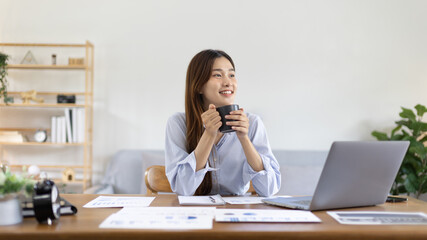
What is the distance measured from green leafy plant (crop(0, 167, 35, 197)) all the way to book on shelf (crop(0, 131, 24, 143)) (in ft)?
7.83

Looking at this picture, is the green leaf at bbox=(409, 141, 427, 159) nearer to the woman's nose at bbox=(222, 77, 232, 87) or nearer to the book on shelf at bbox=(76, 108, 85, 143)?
the woman's nose at bbox=(222, 77, 232, 87)

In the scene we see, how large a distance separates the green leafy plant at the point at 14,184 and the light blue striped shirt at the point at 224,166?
641mm

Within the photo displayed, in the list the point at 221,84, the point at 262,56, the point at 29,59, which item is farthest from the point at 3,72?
the point at 221,84

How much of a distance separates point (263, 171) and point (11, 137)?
2398mm

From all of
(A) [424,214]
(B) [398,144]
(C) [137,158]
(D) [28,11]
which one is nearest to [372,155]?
(B) [398,144]

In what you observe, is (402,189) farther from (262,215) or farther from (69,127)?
(69,127)

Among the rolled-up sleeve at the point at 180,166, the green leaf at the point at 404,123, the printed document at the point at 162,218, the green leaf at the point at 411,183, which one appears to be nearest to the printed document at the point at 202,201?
the printed document at the point at 162,218

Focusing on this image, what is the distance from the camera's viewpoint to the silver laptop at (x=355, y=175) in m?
1.05

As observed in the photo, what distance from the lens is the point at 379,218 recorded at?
39.9 inches

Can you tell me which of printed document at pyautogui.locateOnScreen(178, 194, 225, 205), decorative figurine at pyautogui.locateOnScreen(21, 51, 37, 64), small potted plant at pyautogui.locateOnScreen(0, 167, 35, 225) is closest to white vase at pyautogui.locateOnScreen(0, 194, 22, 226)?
Answer: small potted plant at pyautogui.locateOnScreen(0, 167, 35, 225)

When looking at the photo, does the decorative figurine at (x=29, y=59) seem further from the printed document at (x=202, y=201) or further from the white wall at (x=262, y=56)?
the printed document at (x=202, y=201)

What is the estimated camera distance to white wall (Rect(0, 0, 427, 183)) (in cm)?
334

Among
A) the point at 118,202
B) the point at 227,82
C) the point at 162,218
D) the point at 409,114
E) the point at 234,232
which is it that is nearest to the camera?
the point at 234,232

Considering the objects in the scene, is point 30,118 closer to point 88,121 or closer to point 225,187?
point 88,121
